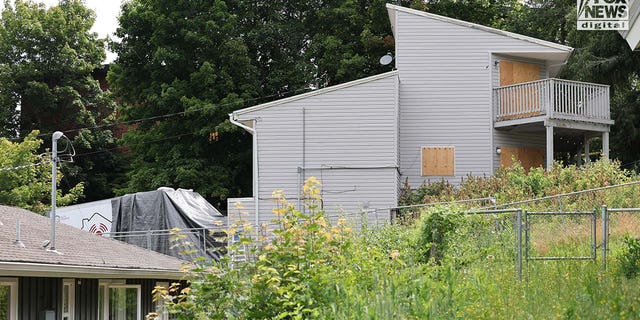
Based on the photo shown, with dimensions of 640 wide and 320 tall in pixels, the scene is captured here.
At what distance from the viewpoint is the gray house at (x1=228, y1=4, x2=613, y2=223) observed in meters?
29.1

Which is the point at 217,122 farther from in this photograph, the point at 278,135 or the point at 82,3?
the point at 82,3

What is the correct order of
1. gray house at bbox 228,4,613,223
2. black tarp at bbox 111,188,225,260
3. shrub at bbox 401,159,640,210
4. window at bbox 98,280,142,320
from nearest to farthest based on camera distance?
window at bbox 98,280,142,320 → shrub at bbox 401,159,640,210 → black tarp at bbox 111,188,225,260 → gray house at bbox 228,4,613,223

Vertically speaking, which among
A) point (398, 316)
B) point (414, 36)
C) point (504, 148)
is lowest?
point (398, 316)

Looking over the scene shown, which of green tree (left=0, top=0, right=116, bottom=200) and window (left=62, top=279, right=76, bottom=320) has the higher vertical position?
green tree (left=0, top=0, right=116, bottom=200)

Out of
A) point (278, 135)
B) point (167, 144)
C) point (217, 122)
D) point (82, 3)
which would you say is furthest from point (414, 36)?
point (82, 3)

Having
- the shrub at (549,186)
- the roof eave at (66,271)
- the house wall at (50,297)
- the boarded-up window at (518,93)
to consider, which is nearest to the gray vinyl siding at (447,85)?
the boarded-up window at (518,93)

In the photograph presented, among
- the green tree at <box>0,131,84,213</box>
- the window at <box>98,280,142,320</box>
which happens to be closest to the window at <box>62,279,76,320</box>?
the window at <box>98,280,142,320</box>

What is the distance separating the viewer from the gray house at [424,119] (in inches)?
1144

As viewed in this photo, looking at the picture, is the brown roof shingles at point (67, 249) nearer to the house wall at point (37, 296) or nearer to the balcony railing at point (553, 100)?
the house wall at point (37, 296)

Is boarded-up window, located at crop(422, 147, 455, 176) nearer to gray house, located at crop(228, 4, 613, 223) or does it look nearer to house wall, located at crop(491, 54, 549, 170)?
gray house, located at crop(228, 4, 613, 223)

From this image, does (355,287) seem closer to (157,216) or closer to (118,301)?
(118,301)

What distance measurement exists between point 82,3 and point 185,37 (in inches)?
486

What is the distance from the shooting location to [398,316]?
9.04 metres

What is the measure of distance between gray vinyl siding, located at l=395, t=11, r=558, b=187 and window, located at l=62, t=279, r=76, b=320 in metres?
15.3
